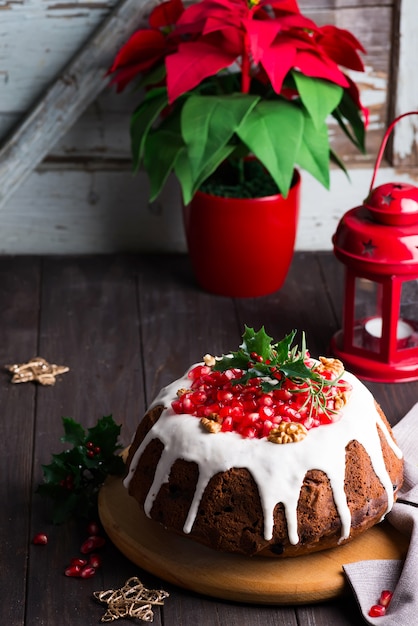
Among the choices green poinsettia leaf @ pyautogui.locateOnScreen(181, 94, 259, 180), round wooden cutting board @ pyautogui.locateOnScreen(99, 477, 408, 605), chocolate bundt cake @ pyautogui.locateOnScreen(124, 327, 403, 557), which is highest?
green poinsettia leaf @ pyautogui.locateOnScreen(181, 94, 259, 180)

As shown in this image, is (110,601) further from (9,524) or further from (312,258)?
(312,258)

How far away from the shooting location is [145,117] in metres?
2.69

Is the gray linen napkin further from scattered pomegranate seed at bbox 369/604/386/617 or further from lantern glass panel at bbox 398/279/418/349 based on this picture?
lantern glass panel at bbox 398/279/418/349

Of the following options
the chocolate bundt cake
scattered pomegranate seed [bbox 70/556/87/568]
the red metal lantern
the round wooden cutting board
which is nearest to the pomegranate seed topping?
the chocolate bundt cake

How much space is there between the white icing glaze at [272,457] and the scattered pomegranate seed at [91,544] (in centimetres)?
19

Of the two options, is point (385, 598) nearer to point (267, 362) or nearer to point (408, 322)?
point (267, 362)

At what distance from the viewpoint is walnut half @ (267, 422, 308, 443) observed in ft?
5.40

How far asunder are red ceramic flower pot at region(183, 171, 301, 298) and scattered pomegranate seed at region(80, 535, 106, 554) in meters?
1.16

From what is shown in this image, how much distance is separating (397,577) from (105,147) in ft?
5.92

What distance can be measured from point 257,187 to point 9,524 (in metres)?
1.27

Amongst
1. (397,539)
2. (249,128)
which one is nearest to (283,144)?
(249,128)

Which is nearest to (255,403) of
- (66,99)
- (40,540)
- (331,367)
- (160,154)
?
(331,367)

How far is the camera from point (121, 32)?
2.91 metres

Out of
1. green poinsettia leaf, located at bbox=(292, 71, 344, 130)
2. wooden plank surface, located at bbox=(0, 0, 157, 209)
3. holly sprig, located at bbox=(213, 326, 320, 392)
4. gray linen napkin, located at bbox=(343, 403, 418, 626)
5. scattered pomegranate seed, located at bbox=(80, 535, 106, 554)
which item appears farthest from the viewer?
wooden plank surface, located at bbox=(0, 0, 157, 209)
